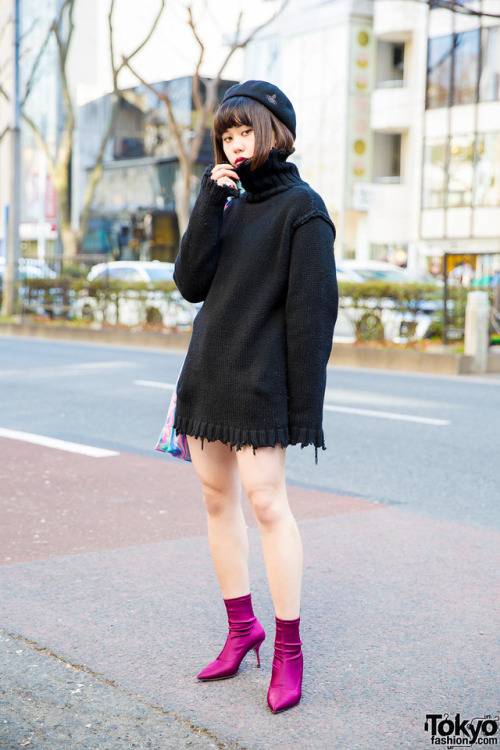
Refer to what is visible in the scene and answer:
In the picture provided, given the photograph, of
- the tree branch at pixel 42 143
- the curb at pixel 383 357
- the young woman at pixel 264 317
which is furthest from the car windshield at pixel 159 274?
the young woman at pixel 264 317

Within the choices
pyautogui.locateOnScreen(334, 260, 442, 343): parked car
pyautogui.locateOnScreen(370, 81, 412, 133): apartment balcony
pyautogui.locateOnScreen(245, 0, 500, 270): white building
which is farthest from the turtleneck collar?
pyautogui.locateOnScreen(370, 81, 412, 133): apartment balcony

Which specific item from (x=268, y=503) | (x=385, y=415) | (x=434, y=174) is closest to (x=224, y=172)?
(x=268, y=503)

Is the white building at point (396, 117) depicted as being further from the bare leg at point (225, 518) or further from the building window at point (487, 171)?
the bare leg at point (225, 518)

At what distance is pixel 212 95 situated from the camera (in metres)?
27.9

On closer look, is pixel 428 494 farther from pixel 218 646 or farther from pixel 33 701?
pixel 33 701

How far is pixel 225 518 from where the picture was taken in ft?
10.1

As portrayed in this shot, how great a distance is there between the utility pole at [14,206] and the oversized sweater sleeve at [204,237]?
2106 centimetres

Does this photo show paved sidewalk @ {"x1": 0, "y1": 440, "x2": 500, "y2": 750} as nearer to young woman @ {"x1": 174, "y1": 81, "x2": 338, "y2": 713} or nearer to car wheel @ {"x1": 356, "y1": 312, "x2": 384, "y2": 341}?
young woman @ {"x1": 174, "y1": 81, "x2": 338, "y2": 713}

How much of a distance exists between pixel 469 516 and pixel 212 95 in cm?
2418

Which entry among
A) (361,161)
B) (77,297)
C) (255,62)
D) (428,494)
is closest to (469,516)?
(428,494)

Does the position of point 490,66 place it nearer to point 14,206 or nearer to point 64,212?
point 64,212

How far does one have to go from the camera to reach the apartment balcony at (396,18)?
39562 millimetres

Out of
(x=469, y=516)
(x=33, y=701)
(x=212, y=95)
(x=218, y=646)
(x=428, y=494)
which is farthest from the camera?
(x=212, y=95)

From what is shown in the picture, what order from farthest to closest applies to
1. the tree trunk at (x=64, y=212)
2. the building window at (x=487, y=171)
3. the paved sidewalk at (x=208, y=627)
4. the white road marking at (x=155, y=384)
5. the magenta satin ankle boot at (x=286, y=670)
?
the building window at (x=487, y=171), the tree trunk at (x=64, y=212), the white road marking at (x=155, y=384), the magenta satin ankle boot at (x=286, y=670), the paved sidewalk at (x=208, y=627)
